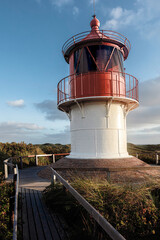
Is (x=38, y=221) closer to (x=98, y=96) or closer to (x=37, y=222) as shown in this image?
(x=37, y=222)

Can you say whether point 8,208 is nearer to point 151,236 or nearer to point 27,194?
point 27,194

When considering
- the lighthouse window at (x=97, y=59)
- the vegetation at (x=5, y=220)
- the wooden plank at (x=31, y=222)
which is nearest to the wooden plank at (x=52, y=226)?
the wooden plank at (x=31, y=222)

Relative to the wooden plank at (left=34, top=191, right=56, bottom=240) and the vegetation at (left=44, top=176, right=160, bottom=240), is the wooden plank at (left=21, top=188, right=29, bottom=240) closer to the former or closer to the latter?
the wooden plank at (left=34, top=191, right=56, bottom=240)

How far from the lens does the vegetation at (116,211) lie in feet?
14.1

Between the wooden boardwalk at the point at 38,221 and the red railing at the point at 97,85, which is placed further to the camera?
the red railing at the point at 97,85

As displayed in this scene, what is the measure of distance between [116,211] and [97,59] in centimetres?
852

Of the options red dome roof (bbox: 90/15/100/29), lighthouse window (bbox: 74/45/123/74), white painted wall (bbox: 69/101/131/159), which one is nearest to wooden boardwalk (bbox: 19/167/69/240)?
white painted wall (bbox: 69/101/131/159)

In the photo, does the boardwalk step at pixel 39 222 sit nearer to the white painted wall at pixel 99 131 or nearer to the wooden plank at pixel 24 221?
the wooden plank at pixel 24 221

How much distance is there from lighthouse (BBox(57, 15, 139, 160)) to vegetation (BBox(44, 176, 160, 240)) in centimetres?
491

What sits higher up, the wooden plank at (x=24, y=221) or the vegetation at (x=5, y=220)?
the vegetation at (x=5, y=220)

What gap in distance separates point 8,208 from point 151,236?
3799mm

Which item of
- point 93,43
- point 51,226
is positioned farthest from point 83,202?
point 93,43

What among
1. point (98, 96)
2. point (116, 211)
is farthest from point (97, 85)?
point (116, 211)

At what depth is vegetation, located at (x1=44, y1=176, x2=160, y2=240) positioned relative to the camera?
430 cm
